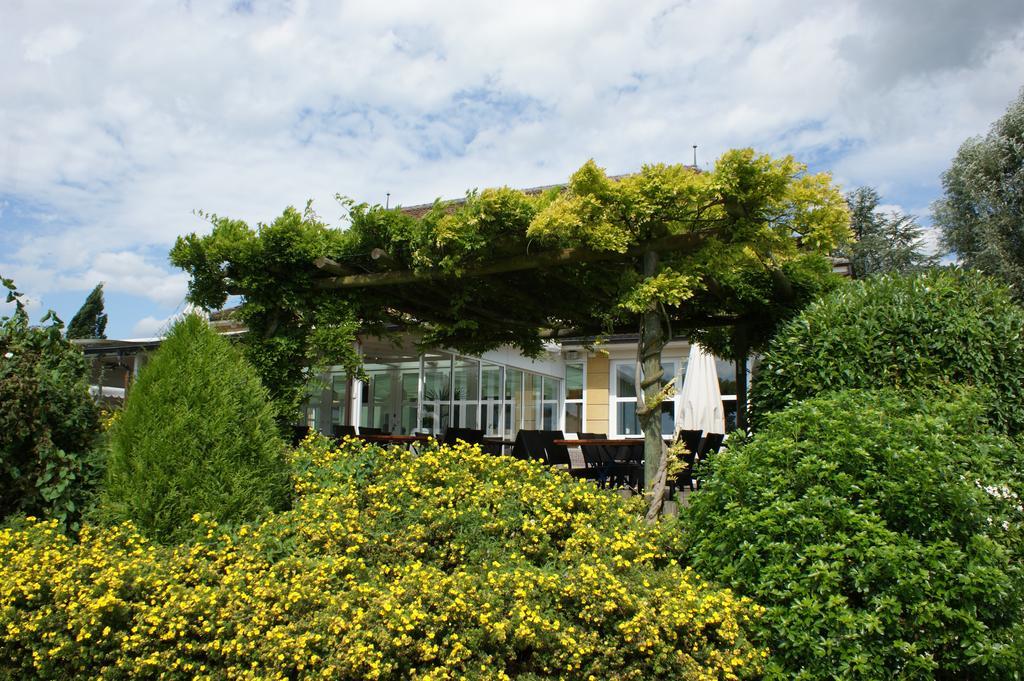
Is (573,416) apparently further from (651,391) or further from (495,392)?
(651,391)

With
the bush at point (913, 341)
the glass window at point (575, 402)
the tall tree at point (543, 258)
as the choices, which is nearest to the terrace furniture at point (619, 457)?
the tall tree at point (543, 258)

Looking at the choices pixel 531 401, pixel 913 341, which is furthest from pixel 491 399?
pixel 913 341

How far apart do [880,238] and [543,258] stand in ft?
81.0

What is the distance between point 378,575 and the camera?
3650 millimetres

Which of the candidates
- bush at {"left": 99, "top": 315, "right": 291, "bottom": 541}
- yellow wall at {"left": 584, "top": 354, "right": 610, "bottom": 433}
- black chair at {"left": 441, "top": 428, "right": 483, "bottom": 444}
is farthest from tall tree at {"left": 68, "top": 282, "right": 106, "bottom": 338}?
bush at {"left": 99, "top": 315, "right": 291, "bottom": 541}

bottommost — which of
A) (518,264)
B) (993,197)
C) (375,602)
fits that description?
(375,602)

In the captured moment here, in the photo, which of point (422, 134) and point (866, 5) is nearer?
point (866, 5)

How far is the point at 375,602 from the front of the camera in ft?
10.7

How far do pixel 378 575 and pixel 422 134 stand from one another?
16.8 ft

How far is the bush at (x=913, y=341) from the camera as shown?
439 cm

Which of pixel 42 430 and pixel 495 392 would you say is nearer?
pixel 42 430

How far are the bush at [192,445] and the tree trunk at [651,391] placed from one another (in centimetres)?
264

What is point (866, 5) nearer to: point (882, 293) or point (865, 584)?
point (882, 293)

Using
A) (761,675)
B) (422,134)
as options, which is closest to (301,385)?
(422,134)
